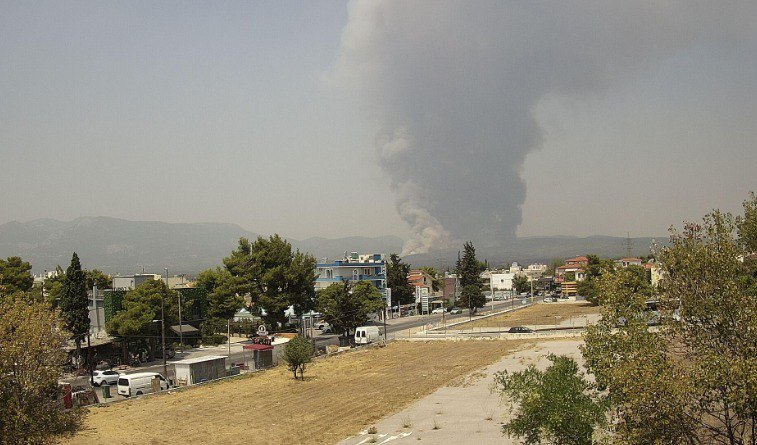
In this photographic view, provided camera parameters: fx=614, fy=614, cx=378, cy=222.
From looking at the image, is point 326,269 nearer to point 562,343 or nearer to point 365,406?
point 562,343

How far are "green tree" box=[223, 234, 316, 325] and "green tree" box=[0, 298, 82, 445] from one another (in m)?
58.4

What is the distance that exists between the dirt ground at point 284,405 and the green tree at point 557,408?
1245 centimetres

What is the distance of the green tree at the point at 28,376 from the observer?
1758 centimetres

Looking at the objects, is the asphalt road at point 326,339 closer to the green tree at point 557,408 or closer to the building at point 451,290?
the building at point 451,290

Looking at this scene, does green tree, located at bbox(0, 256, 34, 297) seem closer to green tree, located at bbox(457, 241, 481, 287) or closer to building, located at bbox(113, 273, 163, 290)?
building, located at bbox(113, 273, 163, 290)

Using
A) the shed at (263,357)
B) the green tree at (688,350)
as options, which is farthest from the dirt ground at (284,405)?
the green tree at (688,350)

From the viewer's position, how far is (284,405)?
121 ft

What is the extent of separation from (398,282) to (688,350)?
330 ft

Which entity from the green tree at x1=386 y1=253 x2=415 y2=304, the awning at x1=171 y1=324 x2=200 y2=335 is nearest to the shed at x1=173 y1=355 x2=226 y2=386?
the awning at x1=171 y1=324 x2=200 y2=335

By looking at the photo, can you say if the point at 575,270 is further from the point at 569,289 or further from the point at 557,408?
the point at 557,408

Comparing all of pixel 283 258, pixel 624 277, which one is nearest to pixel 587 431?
pixel 624 277

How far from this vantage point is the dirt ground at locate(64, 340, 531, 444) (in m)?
29.6

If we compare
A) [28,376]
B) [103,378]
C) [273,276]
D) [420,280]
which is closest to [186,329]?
[273,276]

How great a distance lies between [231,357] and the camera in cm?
5894
